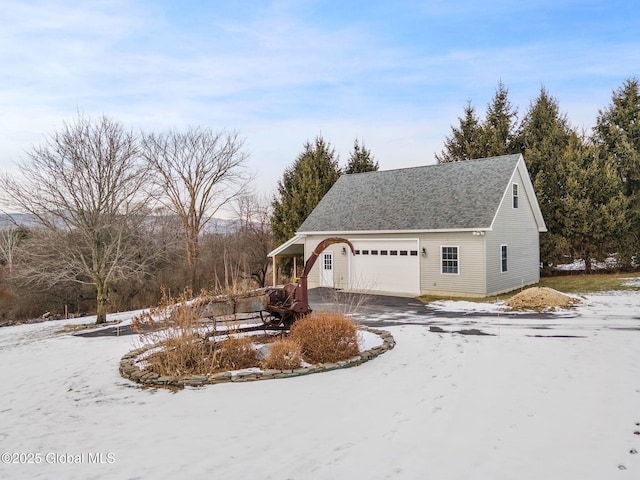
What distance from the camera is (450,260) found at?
16.2m

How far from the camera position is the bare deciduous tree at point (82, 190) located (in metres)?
14.2

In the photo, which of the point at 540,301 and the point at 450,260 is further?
the point at 450,260

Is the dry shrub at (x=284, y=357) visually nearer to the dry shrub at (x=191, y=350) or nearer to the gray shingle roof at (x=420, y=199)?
the dry shrub at (x=191, y=350)

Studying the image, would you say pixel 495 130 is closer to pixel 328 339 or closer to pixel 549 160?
pixel 549 160

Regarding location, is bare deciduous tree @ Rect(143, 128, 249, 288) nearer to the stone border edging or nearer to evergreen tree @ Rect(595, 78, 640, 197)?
the stone border edging

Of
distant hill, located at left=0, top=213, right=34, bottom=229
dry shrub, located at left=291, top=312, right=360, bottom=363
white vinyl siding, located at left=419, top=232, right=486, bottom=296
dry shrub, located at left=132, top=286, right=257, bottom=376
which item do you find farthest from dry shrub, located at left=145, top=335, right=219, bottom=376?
distant hill, located at left=0, top=213, right=34, bottom=229

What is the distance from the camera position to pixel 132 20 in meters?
12.7

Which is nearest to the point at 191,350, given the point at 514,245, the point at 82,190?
the point at 82,190

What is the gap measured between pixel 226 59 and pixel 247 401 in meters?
15.0

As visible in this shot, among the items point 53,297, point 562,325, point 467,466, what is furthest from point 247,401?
point 53,297

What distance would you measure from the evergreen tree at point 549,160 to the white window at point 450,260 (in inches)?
381

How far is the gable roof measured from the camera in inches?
643

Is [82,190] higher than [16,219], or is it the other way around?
[82,190]

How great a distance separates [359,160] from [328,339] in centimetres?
2420
